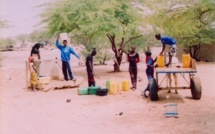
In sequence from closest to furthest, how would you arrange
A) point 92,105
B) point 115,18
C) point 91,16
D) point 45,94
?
point 92,105, point 45,94, point 91,16, point 115,18

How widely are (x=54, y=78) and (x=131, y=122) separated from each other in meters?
6.55

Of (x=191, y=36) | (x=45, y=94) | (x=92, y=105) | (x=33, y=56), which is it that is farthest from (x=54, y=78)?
(x=191, y=36)

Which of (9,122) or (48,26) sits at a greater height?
(48,26)

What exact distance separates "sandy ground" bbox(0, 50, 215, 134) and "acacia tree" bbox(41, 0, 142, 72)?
5278mm

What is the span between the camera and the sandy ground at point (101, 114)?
6.45 metres

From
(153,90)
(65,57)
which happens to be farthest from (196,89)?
(65,57)

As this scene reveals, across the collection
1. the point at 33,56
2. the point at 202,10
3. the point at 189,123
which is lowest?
the point at 189,123

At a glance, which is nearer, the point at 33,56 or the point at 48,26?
the point at 33,56

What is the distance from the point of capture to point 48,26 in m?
17.2

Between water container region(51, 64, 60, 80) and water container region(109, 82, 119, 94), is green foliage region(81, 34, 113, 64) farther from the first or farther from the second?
water container region(109, 82, 119, 94)

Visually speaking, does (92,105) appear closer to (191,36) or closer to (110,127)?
(110,127)

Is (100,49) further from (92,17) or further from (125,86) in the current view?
(125,86)

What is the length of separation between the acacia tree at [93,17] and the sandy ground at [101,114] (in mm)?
5278

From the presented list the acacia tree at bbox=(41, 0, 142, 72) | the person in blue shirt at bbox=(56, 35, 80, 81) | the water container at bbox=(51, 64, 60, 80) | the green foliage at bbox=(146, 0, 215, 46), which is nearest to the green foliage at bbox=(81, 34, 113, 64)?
the acacia tree at bbox=(41, 0, 142, 72)
